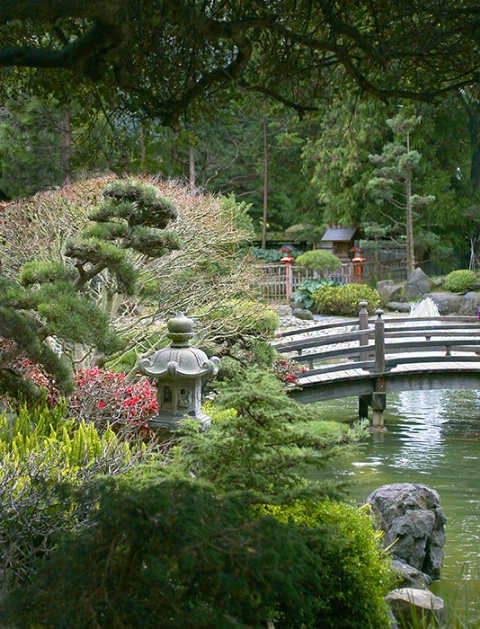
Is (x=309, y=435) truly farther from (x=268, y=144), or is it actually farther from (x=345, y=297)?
(x=268, y=144)

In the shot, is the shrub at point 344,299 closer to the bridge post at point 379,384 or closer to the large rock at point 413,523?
the bridge post at point 379,384

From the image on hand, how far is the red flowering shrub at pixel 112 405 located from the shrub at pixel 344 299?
58.8ft

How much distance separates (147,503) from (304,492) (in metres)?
1.62

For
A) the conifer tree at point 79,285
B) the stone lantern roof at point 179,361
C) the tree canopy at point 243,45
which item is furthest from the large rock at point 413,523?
the tree canopy at point 243,45

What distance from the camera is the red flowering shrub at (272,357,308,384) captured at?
13.2 meters

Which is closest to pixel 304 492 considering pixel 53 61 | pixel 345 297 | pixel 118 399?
pixel 53 61

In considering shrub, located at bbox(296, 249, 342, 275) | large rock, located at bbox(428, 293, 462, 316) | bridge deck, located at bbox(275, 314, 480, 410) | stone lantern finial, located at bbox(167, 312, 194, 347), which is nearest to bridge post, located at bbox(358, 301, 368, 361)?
bridge deck, located at bbox(275, 314, 480, 410)

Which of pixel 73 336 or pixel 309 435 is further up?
pixel 73 336

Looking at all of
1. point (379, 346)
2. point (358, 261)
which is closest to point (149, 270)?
point (379, 346)

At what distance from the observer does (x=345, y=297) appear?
26.8 metres

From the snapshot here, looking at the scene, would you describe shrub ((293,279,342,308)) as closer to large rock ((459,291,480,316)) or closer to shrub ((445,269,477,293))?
shrub ((445,269,477,293))

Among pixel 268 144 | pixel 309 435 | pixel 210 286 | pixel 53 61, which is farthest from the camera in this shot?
pixel 268 144

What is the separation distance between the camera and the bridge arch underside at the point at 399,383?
14.5 meters

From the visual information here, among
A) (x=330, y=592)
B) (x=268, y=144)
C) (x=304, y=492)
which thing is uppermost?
(x=268, y=144)
